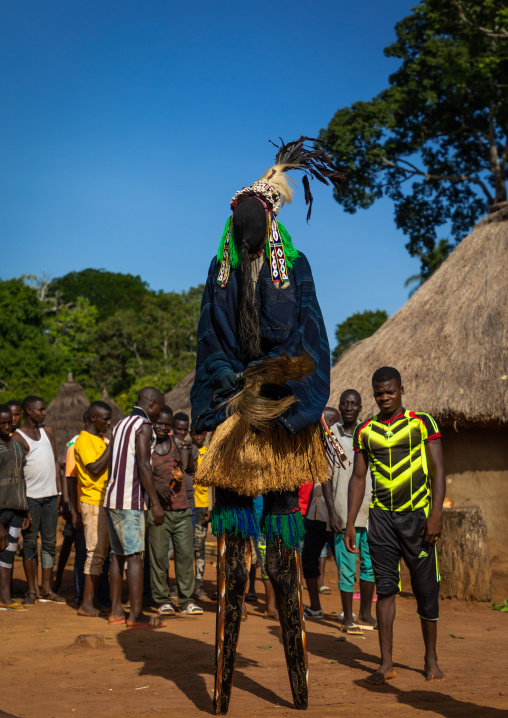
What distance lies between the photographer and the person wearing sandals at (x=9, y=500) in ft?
22.1

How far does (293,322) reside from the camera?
3520 mm

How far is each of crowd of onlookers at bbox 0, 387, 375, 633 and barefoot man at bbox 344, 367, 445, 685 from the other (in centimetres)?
164

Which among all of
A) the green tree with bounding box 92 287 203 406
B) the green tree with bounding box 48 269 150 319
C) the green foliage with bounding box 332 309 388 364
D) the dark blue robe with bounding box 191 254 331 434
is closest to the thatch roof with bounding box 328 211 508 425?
the dark blue robe with bounding box 191 254 331 434

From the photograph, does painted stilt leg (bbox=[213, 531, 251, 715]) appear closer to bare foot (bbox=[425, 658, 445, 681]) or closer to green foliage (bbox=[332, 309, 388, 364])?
bare foot (bbox=[425, 658, 445, 681])

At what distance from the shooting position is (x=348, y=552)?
5.98 meters

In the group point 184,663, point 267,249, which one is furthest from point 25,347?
point 267,249

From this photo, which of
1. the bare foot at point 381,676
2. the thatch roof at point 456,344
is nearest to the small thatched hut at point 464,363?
the thatch roof at point 456,344

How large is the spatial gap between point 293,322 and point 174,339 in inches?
1278

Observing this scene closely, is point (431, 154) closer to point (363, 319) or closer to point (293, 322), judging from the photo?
point (293, 322)

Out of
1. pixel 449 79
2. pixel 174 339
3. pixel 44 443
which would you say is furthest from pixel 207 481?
pixel 174 339

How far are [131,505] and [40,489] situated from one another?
1.73 m

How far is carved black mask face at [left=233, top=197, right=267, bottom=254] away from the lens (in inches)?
137

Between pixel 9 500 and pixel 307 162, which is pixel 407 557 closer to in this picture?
pixel 307 162

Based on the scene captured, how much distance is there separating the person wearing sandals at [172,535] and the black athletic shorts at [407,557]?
2.68 m
